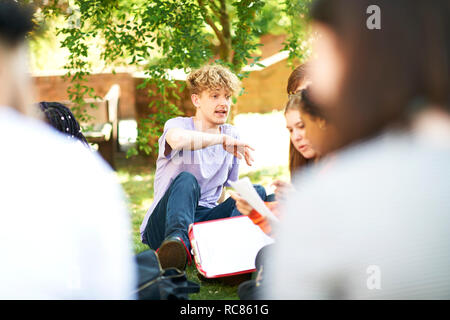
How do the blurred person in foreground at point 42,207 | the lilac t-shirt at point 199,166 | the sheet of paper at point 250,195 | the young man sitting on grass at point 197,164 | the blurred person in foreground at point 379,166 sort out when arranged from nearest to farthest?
the blurred person in foreground at point 379,166 < the blurred person in foreground at point 42,207 < the sheet of paper at point 250,195 < the young man sitting on grass at point 197,164 < the lilac t-shirt at point 199,166

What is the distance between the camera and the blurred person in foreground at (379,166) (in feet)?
3.92

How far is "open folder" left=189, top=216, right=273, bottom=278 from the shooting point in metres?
2.41

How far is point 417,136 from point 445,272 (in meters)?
0.39

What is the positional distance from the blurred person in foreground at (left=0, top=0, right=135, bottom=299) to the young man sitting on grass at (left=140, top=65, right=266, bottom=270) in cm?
110

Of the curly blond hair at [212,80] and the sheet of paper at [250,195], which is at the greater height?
the curly blond hair at [212,80]

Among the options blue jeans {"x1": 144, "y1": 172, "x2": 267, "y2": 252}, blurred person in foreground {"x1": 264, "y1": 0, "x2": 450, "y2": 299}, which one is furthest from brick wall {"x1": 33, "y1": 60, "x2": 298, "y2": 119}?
blurred person in foreground {"x1": 264, "y1": 0, "x2": 450, "y2": 299}

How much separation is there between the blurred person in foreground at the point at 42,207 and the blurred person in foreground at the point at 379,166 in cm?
58

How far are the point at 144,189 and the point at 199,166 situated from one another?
2240 mm

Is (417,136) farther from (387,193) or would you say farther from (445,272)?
(445,272)

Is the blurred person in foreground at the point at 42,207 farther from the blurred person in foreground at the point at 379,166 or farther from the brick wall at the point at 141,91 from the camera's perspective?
the brick wall at the point at 141,91

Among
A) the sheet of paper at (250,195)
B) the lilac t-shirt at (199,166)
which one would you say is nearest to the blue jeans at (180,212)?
the lilac t-shirt at (199,166)

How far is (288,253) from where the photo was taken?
128 centimetres
